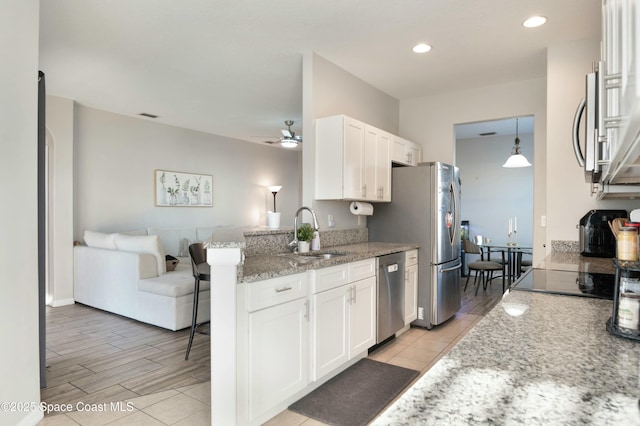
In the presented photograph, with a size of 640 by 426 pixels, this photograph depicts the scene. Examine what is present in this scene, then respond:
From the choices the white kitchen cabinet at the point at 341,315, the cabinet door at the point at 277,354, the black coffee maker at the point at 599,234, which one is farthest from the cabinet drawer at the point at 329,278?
the black coffee maker at the point at 599,234

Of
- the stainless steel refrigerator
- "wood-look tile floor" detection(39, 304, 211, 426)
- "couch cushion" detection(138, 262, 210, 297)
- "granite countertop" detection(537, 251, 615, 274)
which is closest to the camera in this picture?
"granite countertop" detection(537, 251, 615, 274)

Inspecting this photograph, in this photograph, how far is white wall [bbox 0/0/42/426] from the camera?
6.53ft

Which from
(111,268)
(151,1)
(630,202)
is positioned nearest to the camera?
(151,1)

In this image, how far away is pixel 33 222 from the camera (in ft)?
7.36

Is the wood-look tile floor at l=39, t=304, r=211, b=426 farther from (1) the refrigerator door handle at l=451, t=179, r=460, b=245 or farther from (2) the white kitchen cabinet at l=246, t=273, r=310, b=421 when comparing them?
(1) the refrigerator door handle at l=451, t=179, r=460, b=245

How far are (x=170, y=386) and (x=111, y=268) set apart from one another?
7.63 ft

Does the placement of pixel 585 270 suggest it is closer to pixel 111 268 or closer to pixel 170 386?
pixel 170 386

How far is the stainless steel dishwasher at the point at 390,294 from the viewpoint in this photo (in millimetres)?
3395

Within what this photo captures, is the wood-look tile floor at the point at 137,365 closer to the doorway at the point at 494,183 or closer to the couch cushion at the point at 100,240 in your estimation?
the couch cushion at the point at 100,240

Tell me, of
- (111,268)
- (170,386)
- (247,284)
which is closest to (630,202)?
(247,284)

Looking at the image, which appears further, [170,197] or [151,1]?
[170,197]

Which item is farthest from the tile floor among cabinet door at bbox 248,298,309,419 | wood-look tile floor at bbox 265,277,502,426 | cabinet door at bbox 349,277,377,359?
cabinet door at bbox 248,298,309,419

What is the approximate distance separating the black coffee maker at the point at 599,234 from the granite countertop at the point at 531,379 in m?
1.90

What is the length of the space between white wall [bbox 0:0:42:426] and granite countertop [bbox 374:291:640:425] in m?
2.22
